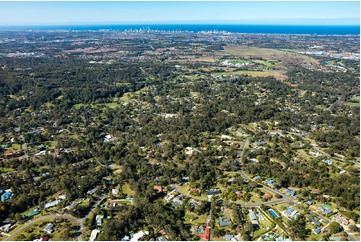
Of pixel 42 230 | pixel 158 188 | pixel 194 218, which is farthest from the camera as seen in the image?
pixel 158 188

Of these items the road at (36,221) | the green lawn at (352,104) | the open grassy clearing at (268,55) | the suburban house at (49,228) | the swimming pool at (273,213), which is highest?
the open grassy clearing at (268,55)

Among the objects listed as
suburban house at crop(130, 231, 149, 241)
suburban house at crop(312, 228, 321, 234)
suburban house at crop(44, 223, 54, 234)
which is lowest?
suburban house at crop(44, 223, 54, 234)

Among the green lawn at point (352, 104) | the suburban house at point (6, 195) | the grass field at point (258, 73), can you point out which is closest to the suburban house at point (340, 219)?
the suburban house at point (6, 195)

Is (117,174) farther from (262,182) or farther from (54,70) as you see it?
(54,70)

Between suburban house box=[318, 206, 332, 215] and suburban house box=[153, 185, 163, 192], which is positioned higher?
suburban house box=[318, 206, 332, 215]

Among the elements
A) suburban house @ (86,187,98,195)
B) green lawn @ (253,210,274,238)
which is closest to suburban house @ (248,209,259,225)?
green lawn @ (253,210,274,238)

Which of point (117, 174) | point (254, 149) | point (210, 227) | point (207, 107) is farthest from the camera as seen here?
point (207, 107)

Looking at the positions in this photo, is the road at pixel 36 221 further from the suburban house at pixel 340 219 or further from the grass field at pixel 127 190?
the suburban house at pixel 340 219

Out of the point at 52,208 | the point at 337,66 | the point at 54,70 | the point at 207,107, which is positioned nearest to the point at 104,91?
the point at 207,107

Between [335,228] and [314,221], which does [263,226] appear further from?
[335,228]

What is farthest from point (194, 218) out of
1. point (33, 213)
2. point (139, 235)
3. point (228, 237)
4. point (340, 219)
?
point (33, 213)

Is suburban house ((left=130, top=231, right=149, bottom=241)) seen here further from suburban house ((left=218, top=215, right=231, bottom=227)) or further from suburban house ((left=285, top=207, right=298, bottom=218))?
suburban house ((left=285, top=207, right=298, bottom=218))
